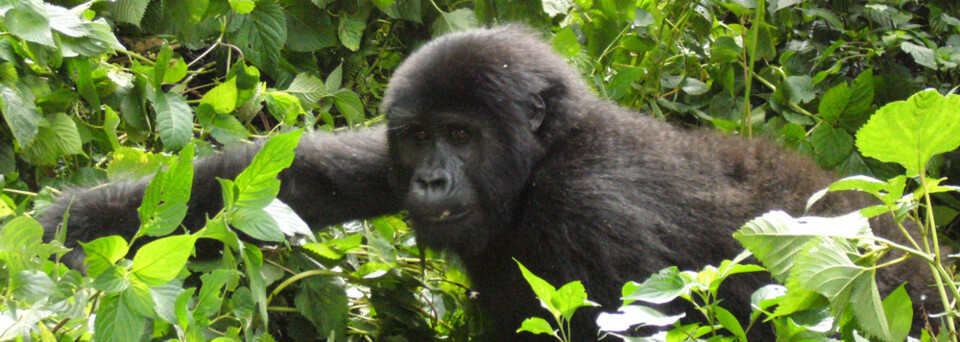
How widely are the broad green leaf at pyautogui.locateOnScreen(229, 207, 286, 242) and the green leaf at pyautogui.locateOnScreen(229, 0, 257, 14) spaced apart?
191 centimetres

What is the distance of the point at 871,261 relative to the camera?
2170 millimetres

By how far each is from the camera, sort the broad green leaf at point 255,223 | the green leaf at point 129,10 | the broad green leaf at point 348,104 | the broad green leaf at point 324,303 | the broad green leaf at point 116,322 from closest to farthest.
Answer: the broad green leaf at point 116,322
the broad green leaf at point 255,223
the broad green leaf at point 324,303
the green leaf at point 129,10
the broad green leaf at point 348,104

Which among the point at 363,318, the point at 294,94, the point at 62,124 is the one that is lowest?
the point at 363,318

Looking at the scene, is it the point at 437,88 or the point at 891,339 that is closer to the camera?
the point at 891,339

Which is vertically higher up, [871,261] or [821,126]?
[871,261]

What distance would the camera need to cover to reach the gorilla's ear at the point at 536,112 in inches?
140

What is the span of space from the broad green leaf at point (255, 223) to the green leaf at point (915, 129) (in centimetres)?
137

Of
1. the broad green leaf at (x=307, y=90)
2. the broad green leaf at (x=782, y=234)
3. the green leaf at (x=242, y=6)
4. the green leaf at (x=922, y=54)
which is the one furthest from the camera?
the green leaf at (x=922, y=54)

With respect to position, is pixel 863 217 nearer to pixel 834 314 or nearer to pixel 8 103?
pixel 834 314

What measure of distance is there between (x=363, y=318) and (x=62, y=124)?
1310 millimetres

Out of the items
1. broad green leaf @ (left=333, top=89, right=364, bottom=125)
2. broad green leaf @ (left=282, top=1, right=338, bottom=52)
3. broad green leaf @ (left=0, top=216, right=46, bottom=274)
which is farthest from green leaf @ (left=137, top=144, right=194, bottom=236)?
broad green leaf @ (left=282, top=1, right=338, bottom=52)

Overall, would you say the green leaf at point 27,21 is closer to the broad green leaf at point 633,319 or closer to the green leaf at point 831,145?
the broad green leaf at point 633,319

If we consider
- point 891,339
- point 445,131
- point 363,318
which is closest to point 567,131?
point 445,131

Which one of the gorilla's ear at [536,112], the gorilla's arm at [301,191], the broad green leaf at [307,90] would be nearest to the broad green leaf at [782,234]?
the gorilla's ear at [536,112]
